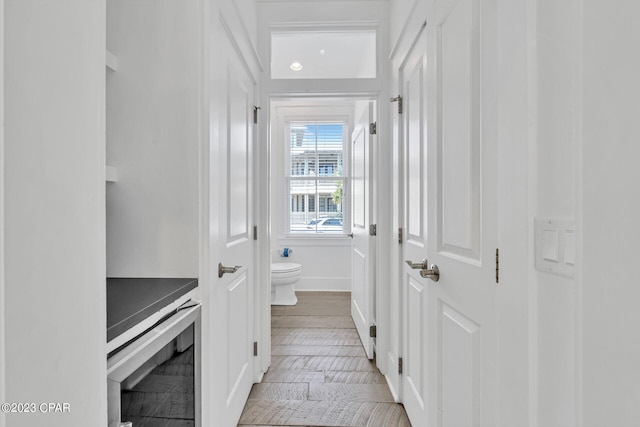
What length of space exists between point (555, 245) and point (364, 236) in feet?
6.27

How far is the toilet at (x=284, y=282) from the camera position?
3592 mm

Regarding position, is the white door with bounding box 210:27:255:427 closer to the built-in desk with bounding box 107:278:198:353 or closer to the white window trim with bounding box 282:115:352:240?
the built-in desk with bounding box 107:278:198:353

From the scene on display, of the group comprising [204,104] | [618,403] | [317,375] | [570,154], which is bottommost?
[317,375]

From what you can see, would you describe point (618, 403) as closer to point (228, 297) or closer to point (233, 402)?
point (228, 297)

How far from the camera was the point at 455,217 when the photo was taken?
1.18 m

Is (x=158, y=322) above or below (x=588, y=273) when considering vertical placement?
below

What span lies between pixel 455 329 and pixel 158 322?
0.94m

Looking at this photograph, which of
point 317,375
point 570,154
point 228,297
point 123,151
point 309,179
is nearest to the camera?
point 570,154

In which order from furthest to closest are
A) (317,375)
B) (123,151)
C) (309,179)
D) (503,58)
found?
(309,179) → (317,375) → (123,151) → (503,58)

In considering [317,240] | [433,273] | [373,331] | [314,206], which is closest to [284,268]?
[317,240]

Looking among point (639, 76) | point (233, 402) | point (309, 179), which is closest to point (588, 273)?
point (639, 76)

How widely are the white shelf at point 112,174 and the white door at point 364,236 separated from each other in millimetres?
1645

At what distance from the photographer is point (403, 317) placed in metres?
1.89

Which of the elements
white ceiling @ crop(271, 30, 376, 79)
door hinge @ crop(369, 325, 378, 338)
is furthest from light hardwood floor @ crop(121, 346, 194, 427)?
white ceiling @ crop(271, 30, 376, 79)
